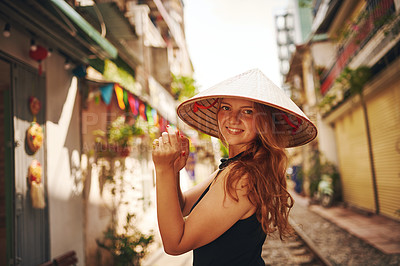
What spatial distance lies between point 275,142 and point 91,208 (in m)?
4.50

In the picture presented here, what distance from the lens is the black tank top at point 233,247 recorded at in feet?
4.75

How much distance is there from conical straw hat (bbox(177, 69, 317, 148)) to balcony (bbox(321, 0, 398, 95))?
23.7 feet

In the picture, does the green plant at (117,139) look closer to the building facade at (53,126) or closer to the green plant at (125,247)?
the building facade at (53,126)

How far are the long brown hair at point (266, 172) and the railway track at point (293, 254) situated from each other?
185 inches

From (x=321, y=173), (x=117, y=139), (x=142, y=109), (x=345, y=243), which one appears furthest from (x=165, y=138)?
(x=321, y=173)

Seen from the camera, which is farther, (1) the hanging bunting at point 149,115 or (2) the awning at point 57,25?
(1) the hanging bunting at point 149,115

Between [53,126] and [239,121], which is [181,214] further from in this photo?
[53,126]

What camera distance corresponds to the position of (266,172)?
151 cm

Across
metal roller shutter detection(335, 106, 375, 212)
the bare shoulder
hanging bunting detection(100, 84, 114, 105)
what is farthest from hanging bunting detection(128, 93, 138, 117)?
metal roller shutter detection(335, 106, 375, 212)

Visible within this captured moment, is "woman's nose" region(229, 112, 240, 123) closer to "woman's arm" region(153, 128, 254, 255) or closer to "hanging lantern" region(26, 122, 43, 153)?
"woman's arm" region(153, 128, 254, 255)

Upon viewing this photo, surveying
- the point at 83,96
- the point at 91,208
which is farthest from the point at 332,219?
the point at 83,96

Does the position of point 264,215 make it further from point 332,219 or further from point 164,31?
point 164,31

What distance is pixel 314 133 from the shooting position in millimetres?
1728

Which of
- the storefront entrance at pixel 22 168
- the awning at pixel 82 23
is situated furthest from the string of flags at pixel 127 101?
the storefront entrance at pixel 22 168
